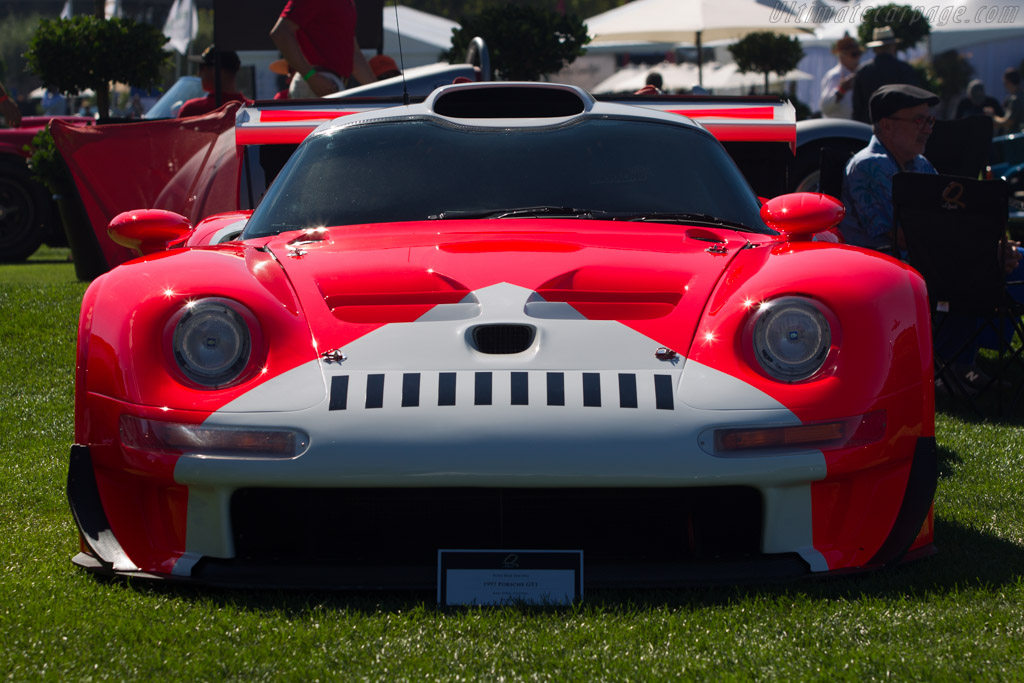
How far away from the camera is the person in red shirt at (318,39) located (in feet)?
23.9

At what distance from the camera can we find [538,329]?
276cm

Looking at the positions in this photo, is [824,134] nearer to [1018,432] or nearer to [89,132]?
[1018,432]

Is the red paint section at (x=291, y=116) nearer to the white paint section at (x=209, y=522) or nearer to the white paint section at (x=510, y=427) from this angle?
the white paint section at (x=510, y=427)

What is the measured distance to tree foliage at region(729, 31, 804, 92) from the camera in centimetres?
1702

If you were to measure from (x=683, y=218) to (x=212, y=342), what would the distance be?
147cm

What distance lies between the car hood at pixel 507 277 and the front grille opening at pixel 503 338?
2 centimetres

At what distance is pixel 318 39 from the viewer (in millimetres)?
7402

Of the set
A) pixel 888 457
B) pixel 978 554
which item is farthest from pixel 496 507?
pixel 978 554

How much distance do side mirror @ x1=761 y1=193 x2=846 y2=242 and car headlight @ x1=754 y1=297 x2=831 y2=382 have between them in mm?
877

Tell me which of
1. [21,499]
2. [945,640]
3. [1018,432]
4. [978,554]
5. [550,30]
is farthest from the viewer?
[550,30]

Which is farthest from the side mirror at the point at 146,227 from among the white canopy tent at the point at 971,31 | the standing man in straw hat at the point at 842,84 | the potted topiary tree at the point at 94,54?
the white canopy tent at the point at 971,31

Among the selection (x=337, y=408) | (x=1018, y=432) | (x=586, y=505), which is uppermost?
(x=337, y=408)

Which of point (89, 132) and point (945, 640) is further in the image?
point (89, 132)

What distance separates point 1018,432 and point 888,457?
233cm
